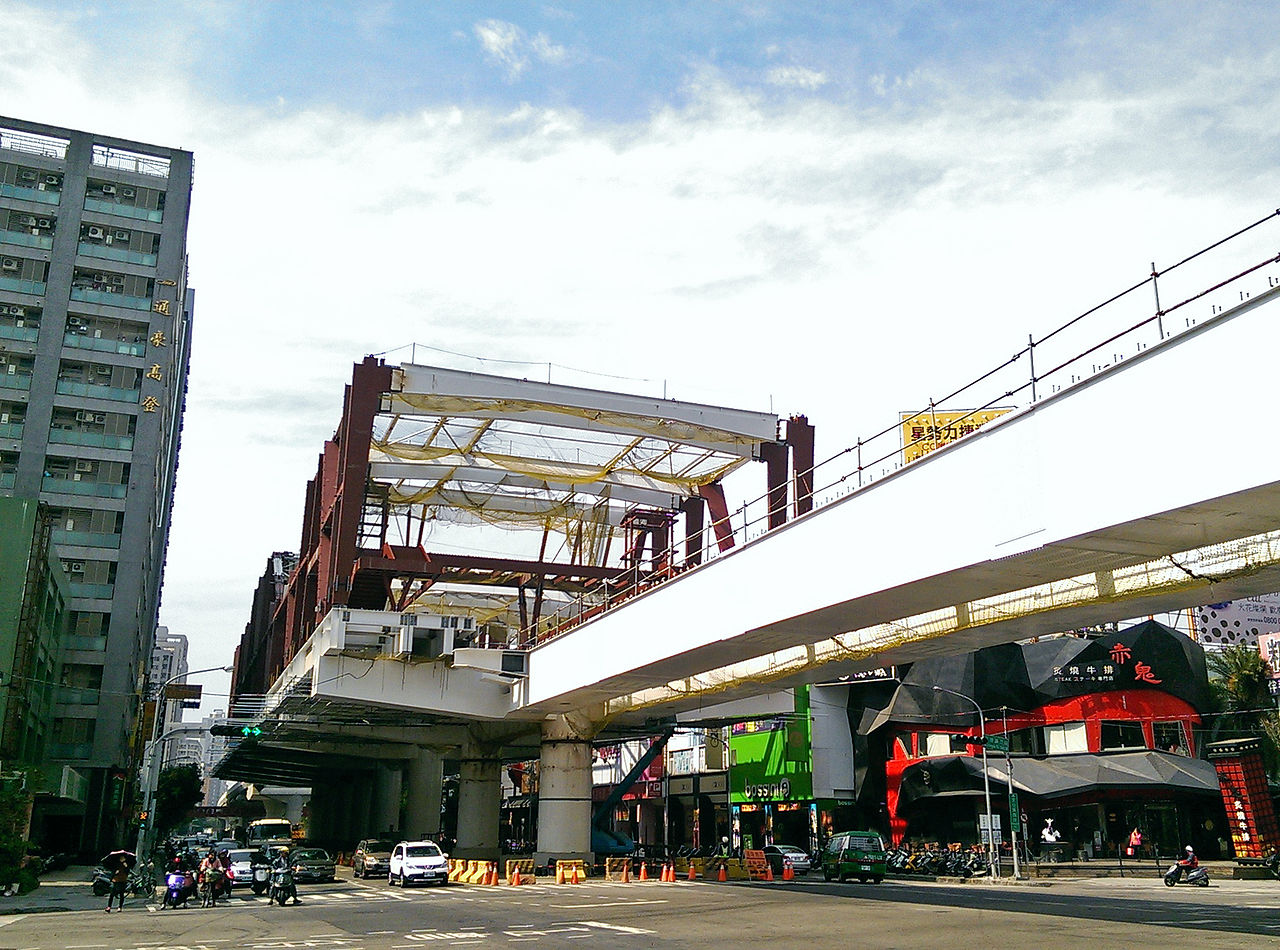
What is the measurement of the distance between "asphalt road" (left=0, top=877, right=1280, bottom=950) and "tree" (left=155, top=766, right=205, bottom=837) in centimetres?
8562

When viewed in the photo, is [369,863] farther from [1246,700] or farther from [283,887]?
[1246,700]

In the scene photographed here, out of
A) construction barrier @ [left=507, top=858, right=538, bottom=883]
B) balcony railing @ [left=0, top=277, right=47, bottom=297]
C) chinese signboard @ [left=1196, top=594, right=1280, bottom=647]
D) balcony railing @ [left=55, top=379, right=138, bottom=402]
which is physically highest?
balcony railing @ [left=0, top=277, right=47, bottom=297]

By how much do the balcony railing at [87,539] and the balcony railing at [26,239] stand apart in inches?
800

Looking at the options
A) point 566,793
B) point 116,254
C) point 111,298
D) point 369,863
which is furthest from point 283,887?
point 116,254

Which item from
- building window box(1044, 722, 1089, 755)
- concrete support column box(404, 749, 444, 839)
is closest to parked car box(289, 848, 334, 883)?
concrete support column box(404, 749, 444, 839)

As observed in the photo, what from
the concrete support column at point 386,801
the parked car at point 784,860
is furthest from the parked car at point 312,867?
the concrete support column at point 386,801

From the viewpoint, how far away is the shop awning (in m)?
54.4

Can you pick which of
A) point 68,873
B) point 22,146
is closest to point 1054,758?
point 68,873

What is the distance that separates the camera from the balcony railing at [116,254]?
77938 mm

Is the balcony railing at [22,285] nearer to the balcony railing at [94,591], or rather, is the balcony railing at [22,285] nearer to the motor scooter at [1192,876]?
the balcony railing at [94,591]

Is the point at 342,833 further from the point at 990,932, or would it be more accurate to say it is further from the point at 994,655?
the point at 990,932

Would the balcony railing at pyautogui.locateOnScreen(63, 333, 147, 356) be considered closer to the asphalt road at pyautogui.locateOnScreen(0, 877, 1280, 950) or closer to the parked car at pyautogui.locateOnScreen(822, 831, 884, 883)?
the asphalt road at pyautogui.locateOnScreen(0, 877, 1280, 950)

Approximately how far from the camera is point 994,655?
213ft

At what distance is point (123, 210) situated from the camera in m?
79.4
